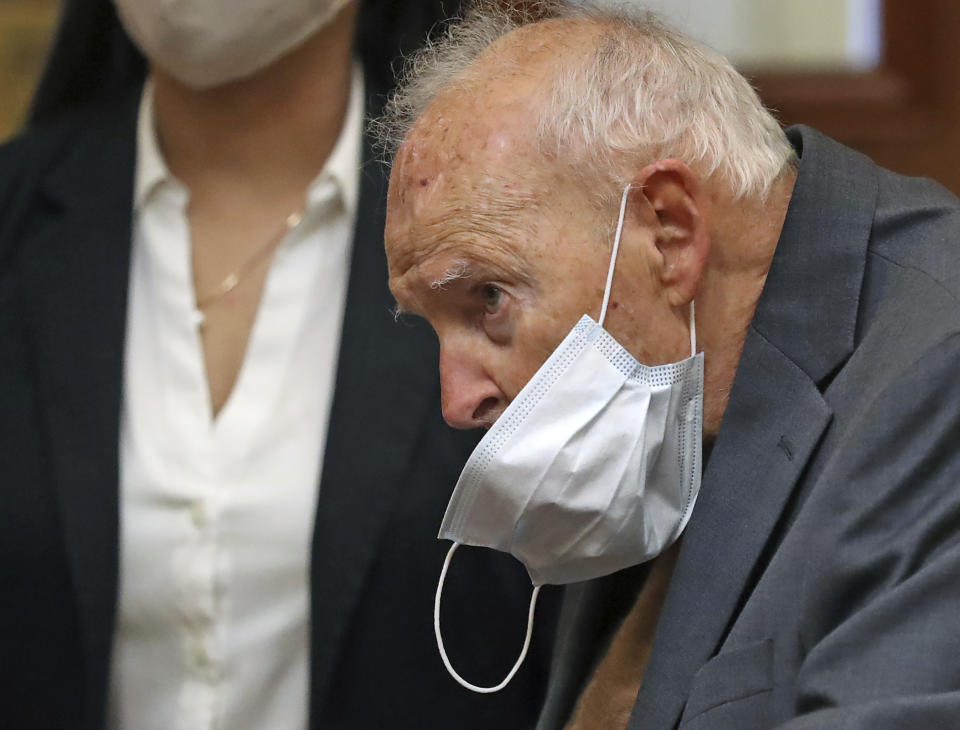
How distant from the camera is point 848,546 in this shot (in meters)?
1.31

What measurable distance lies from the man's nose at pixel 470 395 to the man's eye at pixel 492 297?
0.20 feet

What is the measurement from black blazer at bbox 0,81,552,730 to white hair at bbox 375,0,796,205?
2.25ft

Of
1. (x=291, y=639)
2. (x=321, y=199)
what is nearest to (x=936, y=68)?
(x=321, y=199)

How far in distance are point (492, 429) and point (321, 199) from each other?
94 centimetres

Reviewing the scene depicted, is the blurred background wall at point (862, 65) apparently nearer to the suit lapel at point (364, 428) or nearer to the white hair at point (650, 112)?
the suit lapel at point (364, 428)

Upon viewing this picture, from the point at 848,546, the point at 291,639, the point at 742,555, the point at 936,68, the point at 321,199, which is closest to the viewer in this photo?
the point at 848,546

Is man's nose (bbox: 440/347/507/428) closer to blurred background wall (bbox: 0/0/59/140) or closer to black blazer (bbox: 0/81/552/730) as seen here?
black blazer (bbox: 0/81/552/730)

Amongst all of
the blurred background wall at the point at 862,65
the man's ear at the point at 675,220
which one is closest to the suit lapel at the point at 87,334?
the man's ear at the point at 675,220

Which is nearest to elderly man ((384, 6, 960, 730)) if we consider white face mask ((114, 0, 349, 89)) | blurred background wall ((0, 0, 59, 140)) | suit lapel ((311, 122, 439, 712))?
suit lapel ((311, 122, 439, 712))

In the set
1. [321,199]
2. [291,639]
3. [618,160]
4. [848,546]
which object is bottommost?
[291,639]

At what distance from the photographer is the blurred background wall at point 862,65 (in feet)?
11.4

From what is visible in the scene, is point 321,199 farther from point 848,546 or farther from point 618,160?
point 848,546

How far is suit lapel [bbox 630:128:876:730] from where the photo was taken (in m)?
1.51

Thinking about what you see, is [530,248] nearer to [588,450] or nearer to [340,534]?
[588,450]
